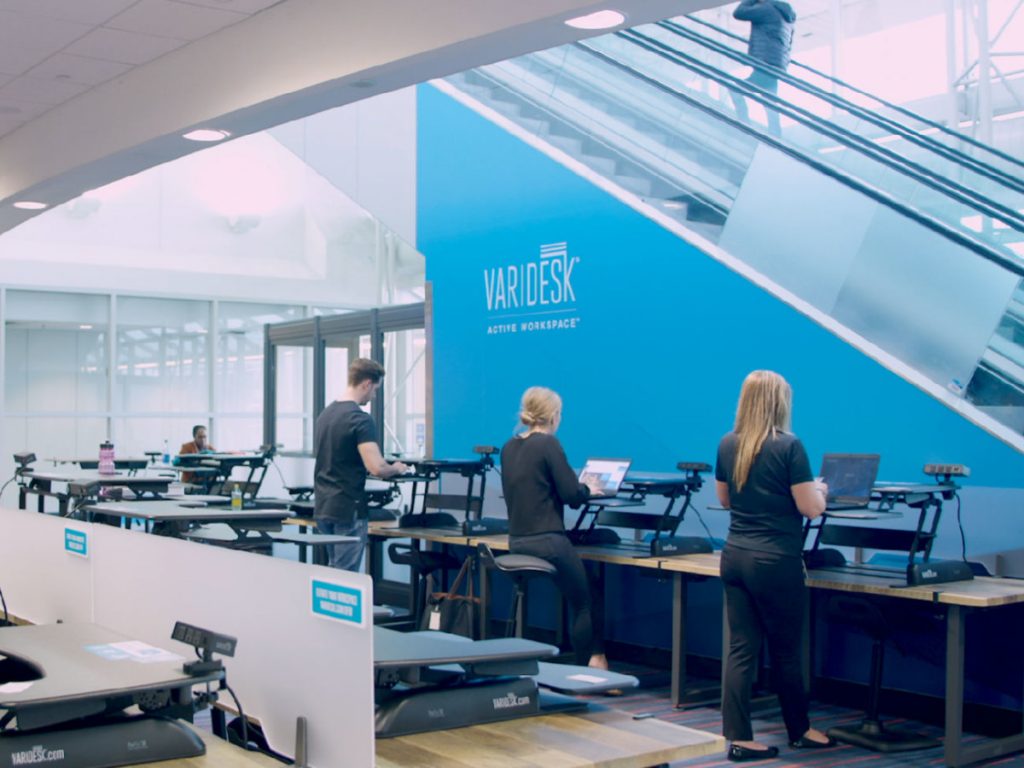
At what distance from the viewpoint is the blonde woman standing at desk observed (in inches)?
166

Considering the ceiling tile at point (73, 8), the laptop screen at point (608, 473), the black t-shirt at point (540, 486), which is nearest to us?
the ceiling tile at point (73, 8)

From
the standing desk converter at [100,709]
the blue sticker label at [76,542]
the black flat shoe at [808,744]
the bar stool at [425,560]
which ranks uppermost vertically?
the blue sticker label at [76,542]

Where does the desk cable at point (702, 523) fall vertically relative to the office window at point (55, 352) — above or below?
below

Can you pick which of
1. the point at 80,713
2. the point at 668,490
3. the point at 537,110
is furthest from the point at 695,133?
the point at 80,713

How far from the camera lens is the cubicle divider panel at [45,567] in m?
2.68

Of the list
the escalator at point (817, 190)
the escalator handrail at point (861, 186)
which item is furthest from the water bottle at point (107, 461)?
the escalator handrail at point (861, 186)

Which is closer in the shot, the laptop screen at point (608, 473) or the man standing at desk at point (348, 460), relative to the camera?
the man standing at desk at point (348, 460)

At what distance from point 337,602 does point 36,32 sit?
3700 millimetres

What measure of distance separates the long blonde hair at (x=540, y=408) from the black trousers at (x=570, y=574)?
51cm

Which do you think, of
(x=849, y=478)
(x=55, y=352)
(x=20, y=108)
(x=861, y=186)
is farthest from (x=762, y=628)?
(x=55, y=352)

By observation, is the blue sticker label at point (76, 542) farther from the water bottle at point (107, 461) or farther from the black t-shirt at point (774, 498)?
the water bottle at point (107, 461)

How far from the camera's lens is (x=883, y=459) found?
5.21 meters

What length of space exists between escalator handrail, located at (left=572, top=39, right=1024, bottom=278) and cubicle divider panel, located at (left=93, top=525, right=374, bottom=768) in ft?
11.7

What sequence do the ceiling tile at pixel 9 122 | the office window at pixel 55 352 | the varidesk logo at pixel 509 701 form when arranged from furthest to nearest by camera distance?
1. the office window at pixel 55 352
2. the ceiling tile at pixel 9 122
3. the varidesk logo at pixel 509 701
